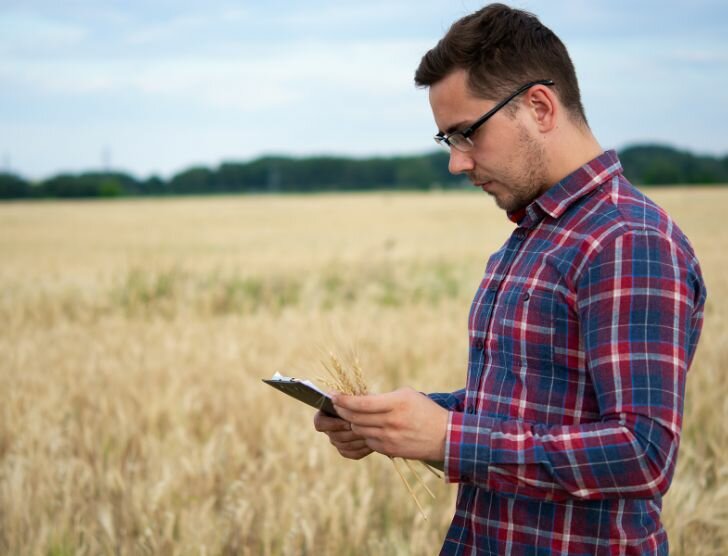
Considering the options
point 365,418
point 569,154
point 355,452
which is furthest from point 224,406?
point 569,154

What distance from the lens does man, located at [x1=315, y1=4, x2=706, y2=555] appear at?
140 cm

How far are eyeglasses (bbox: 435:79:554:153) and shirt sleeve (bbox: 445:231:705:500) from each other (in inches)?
12.6

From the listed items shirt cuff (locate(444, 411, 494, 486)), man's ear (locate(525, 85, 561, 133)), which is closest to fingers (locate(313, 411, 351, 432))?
shirt cuff (locate(444, 411, 494, 486))

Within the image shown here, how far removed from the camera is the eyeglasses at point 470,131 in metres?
1.55

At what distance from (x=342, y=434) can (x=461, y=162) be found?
0.59 meters

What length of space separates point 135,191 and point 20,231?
43.2 m

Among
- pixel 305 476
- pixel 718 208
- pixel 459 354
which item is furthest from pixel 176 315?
pixel 718 208

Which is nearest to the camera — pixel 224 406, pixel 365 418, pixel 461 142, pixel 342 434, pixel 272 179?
pixel 365 418

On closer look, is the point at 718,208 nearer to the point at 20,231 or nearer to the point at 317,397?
the point at 20,231

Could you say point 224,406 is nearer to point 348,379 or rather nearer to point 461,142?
point 348,379

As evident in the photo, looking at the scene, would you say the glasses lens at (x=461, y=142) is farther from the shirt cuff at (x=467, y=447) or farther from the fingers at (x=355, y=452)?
the fingers at (x=355, y=452)

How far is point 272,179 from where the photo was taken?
6544 cm

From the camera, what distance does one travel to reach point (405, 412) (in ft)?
4.80

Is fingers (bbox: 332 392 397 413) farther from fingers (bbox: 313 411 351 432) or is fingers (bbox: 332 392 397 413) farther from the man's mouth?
the man's mouth
